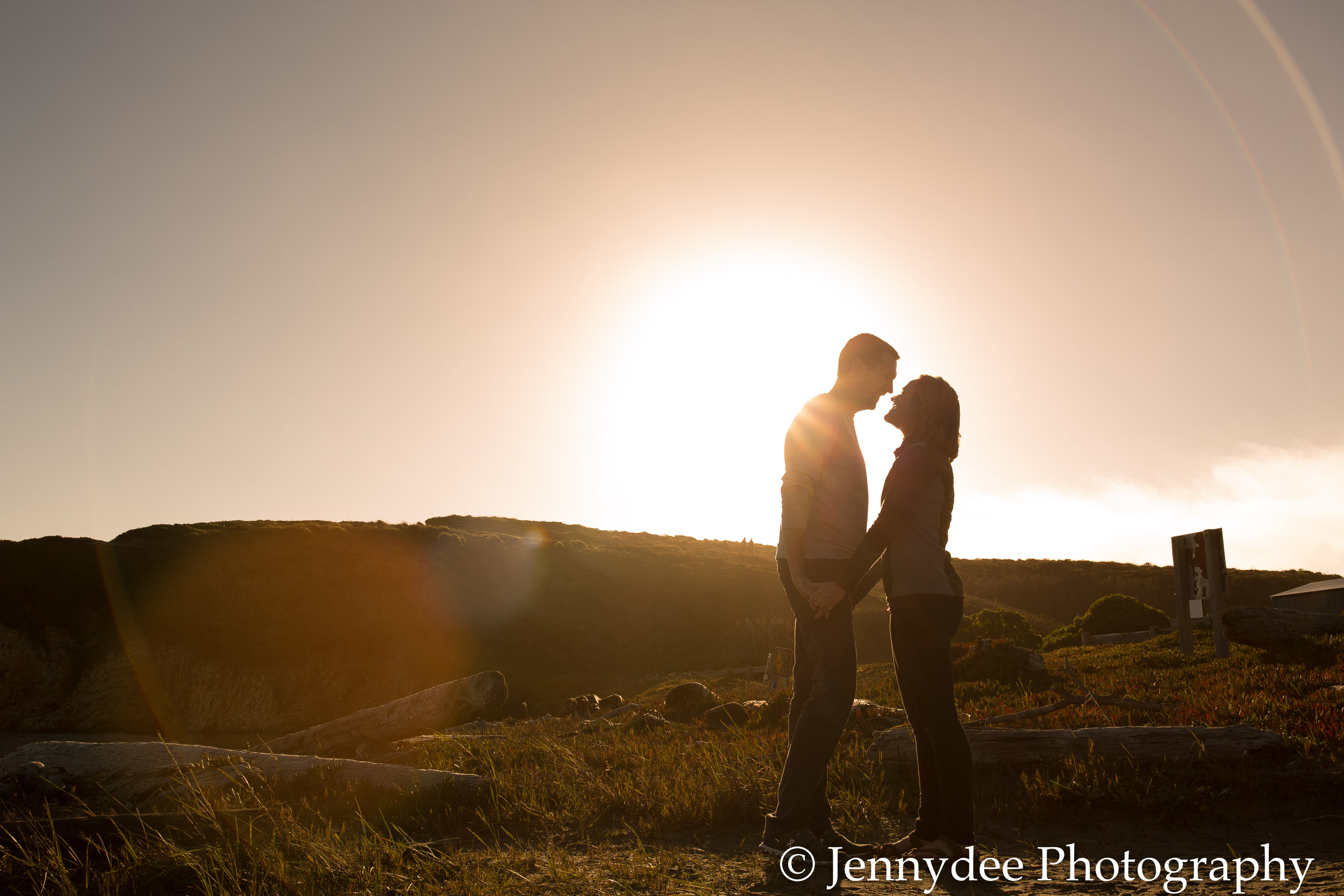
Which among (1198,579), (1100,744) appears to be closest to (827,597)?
(1100,744)

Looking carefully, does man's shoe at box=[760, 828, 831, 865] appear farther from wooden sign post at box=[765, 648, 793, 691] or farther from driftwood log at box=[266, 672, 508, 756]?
wooden sign post at box=[765, 648, 793, 691]

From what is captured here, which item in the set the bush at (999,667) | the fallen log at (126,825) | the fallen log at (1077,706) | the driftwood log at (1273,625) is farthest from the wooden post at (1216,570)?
the fallen log at (126,825)

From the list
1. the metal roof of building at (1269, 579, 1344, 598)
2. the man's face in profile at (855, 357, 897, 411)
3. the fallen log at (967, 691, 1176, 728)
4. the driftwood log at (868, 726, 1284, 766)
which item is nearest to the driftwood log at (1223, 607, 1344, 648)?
the fallen log at (967, 691, 1176, 728)

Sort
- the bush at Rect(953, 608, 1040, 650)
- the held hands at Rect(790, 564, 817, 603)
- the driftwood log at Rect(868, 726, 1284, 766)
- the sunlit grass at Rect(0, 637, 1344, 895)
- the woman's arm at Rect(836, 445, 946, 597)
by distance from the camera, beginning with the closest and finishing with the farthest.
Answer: the sunlit grass at Rect(0, 637, 1344, 895)
the woman's arm at Rect(836, 445, 946, 597)
the held hands at Rect(790, 564, 817, 603)
the driftwood log at Rect(868, 726, 1284, 766)
the bush at Rect(953, 608, 1040, 650)

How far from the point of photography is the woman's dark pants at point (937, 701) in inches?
129

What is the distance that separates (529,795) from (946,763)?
9.86ft

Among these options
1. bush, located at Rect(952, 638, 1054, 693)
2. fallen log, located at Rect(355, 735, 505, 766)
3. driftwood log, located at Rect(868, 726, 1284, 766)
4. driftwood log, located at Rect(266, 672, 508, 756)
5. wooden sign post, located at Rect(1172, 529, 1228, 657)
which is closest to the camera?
driftwood log, located at Rect(868, 726, 1284, 766)

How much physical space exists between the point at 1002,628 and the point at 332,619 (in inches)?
877

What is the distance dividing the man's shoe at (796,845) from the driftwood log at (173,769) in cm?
263

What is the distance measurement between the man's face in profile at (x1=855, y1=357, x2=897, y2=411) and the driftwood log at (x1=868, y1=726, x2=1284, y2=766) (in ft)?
8.37

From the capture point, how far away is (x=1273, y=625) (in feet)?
38.9

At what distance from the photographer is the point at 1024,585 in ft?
162

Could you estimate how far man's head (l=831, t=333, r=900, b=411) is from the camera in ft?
12.6

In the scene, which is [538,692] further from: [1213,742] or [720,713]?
[1213,742]
